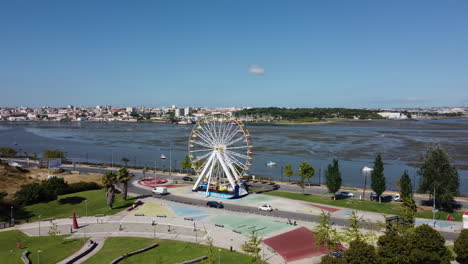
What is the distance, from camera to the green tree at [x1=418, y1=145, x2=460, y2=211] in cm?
4312

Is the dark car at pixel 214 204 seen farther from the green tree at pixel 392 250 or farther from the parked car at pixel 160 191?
the green tree at pixel 392 250

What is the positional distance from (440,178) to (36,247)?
143 ft

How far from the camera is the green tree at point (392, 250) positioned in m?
24.9

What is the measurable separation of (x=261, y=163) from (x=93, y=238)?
59494 mm

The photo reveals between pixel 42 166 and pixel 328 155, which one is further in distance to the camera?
pixel 328 155

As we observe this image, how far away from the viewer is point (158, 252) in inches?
1175

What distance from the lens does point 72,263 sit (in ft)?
91.9

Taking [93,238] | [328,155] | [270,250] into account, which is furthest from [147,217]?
[328,155]

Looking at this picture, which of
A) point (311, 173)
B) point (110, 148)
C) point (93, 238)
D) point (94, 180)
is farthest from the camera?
point (110, 148)

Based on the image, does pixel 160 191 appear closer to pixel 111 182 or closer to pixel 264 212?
pixel 111 182

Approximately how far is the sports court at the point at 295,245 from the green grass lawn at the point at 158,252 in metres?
3.51

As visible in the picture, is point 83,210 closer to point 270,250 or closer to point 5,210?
point 5,210

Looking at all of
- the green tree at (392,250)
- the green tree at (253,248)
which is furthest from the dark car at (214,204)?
the green tree at (392,250)

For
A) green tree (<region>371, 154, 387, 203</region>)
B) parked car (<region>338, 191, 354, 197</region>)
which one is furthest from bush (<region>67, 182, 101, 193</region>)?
green tree (<region>371, 154, 387, 203</region>)
